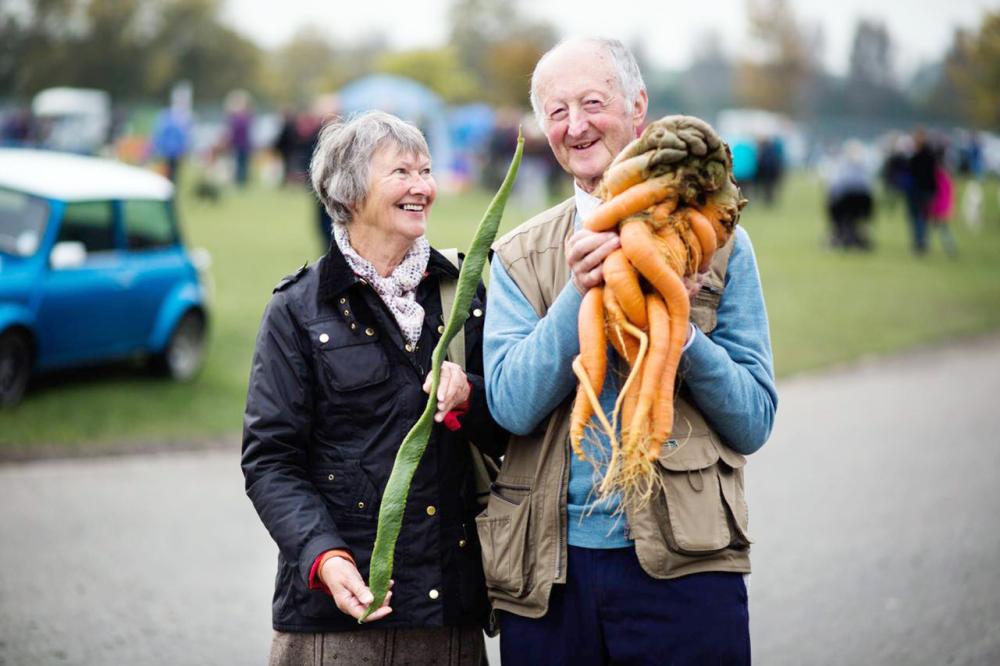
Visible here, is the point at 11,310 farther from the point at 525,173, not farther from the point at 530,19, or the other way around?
the point at 530,19

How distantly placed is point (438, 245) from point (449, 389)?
15578 millimetres

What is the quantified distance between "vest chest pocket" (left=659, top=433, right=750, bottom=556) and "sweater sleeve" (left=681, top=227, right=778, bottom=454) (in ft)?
0.26

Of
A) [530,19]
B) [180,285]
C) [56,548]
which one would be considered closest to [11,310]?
[180,285]

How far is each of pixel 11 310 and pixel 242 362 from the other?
2.92m

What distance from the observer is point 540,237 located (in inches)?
112

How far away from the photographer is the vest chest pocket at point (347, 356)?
2967 mm

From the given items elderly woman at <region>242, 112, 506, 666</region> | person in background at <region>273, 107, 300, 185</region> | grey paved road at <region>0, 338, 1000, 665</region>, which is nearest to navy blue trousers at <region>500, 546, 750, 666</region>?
elderly woman at <region>242, 112, 506, 666</region>

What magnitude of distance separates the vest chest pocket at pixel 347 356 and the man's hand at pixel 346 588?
1.46 feet

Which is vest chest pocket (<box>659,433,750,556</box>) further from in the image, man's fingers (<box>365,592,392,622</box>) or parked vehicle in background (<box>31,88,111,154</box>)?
parked vehicle in background (<box>31,88,111,154</box>)

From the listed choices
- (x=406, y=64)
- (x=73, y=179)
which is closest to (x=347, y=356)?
(x=73, y=179)

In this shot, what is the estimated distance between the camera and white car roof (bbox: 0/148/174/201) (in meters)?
9.54

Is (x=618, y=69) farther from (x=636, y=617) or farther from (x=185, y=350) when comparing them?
(x=185, y=350)

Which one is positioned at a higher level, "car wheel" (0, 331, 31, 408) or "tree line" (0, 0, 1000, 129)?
"tree line" (0, 0, 1000, 129)

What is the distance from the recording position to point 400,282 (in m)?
3.07
